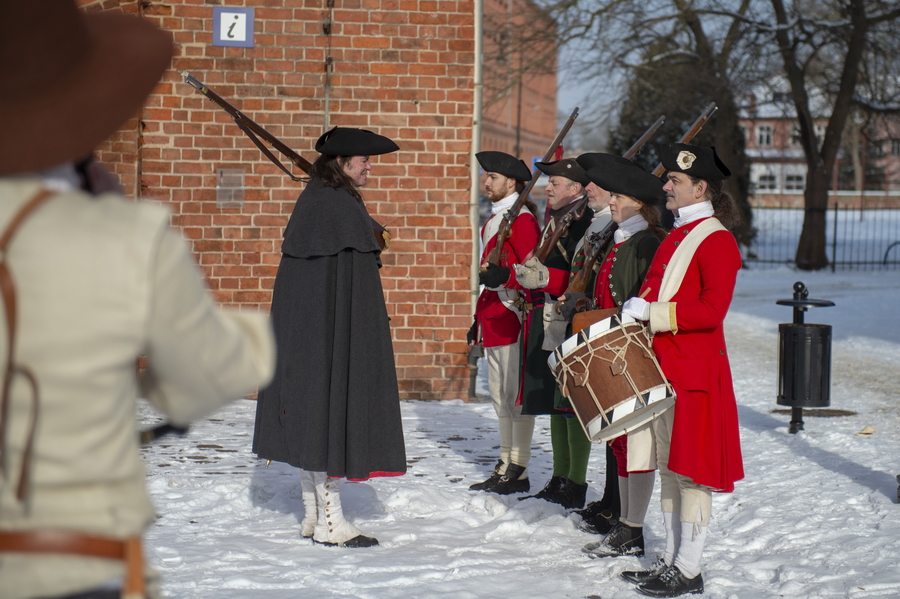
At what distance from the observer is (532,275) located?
5.43 m

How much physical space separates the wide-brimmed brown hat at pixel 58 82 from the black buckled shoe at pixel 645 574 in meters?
3.35

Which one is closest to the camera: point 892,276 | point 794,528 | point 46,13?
point 46,13

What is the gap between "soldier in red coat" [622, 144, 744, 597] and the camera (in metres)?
4.11

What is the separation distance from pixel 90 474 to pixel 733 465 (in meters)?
3.13

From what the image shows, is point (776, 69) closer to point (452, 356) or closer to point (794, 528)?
point (452, 356)

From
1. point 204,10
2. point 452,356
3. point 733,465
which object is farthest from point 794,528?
point 204,10

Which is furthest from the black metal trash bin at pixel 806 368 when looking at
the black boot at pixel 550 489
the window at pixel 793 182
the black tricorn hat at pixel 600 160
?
the window at pixel 793 182

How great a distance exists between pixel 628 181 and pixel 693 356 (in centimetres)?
104

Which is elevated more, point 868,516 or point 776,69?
point 776,69

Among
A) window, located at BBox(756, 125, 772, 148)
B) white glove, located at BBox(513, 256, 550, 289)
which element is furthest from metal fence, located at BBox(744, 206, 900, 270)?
white glove, located at BBox(513, 256, 550, 289)

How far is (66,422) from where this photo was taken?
5.24ft

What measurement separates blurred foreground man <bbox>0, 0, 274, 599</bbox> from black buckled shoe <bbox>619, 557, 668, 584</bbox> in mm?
3049

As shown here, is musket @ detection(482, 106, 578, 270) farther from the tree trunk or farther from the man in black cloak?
the tree trunk

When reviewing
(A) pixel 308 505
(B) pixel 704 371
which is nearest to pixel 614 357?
(B) pixel 704 371
